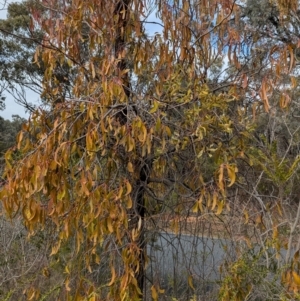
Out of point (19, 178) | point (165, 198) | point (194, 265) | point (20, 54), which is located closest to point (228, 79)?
point (165, 198)

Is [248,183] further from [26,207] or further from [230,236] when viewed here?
[26,207]

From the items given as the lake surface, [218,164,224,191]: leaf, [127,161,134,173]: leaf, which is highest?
[127,161,134,173]: leaf

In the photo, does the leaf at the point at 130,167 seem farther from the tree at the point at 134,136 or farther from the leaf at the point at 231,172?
the leaf at the point at 231,172

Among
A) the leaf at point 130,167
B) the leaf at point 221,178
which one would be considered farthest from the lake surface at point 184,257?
the leaf at point 221,178

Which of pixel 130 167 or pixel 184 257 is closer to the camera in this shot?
pixel 130 167

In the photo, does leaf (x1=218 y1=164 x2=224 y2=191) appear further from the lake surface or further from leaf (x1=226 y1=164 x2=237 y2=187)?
the lake surface

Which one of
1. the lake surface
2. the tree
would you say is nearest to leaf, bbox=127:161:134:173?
the tree

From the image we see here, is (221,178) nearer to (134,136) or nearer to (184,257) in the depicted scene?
(134,136)

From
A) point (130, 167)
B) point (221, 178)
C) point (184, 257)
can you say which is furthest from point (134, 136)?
point (184, 257)

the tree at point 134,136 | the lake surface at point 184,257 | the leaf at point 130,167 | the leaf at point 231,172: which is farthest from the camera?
the lake surface at point 184,257

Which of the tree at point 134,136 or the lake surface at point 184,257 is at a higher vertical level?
the tree at point 134,136

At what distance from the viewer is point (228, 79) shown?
9.68 feet

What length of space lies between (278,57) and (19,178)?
4.82 ft

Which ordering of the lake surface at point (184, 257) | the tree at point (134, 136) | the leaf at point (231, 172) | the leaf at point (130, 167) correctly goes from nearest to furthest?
the leaf at point (231, 172) → the tree at point (134, 136) → the leaf at point (130, 167) → the lake surface at point (184, 257)
